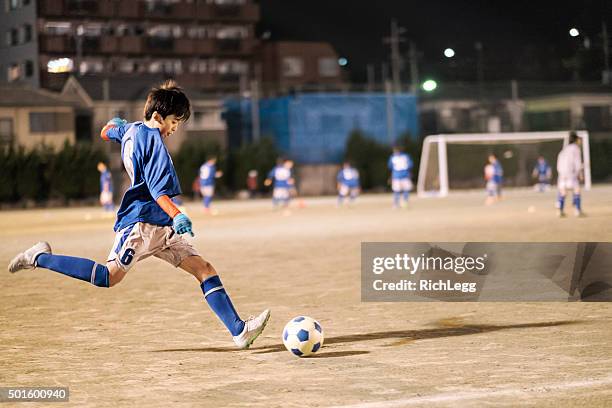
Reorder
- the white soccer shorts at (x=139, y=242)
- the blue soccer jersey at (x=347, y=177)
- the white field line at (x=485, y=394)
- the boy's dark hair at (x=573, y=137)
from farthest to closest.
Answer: the blue soccer jersey at (x=347, y=177) < the boy's dark hair at (x=573, y=137) < the white soccer shorts at (x=139, y=242) < the white field line at (x=485, y=394)

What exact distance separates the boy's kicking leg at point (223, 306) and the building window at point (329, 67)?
209 ft

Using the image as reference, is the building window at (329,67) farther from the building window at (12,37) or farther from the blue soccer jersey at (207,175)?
the blue soccer jersey at (207,175)

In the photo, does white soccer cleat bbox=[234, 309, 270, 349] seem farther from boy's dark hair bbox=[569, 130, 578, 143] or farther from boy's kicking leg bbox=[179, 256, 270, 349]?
boy's dark hair bbox=[569, 130, 578, 143]

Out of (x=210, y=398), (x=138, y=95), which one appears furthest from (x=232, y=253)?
(x=138, y=95)

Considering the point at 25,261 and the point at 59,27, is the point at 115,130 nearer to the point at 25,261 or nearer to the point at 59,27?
the point at 25,261

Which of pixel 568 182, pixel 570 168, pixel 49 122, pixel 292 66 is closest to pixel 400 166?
pixel 568 182

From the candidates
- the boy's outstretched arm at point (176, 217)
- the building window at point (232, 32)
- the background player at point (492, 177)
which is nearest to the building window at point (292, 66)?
the building window at point (232, 32)

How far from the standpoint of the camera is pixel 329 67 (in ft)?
231

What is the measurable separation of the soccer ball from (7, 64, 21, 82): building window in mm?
57303

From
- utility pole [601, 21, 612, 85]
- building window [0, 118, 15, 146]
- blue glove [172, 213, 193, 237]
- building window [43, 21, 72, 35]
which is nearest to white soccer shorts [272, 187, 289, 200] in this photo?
utility pole [601, 21, 612, 85]

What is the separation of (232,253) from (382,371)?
33.2ft

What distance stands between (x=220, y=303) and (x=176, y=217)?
883mm

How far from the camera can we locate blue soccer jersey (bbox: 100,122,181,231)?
648 centimetres

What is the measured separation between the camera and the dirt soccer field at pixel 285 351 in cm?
564
